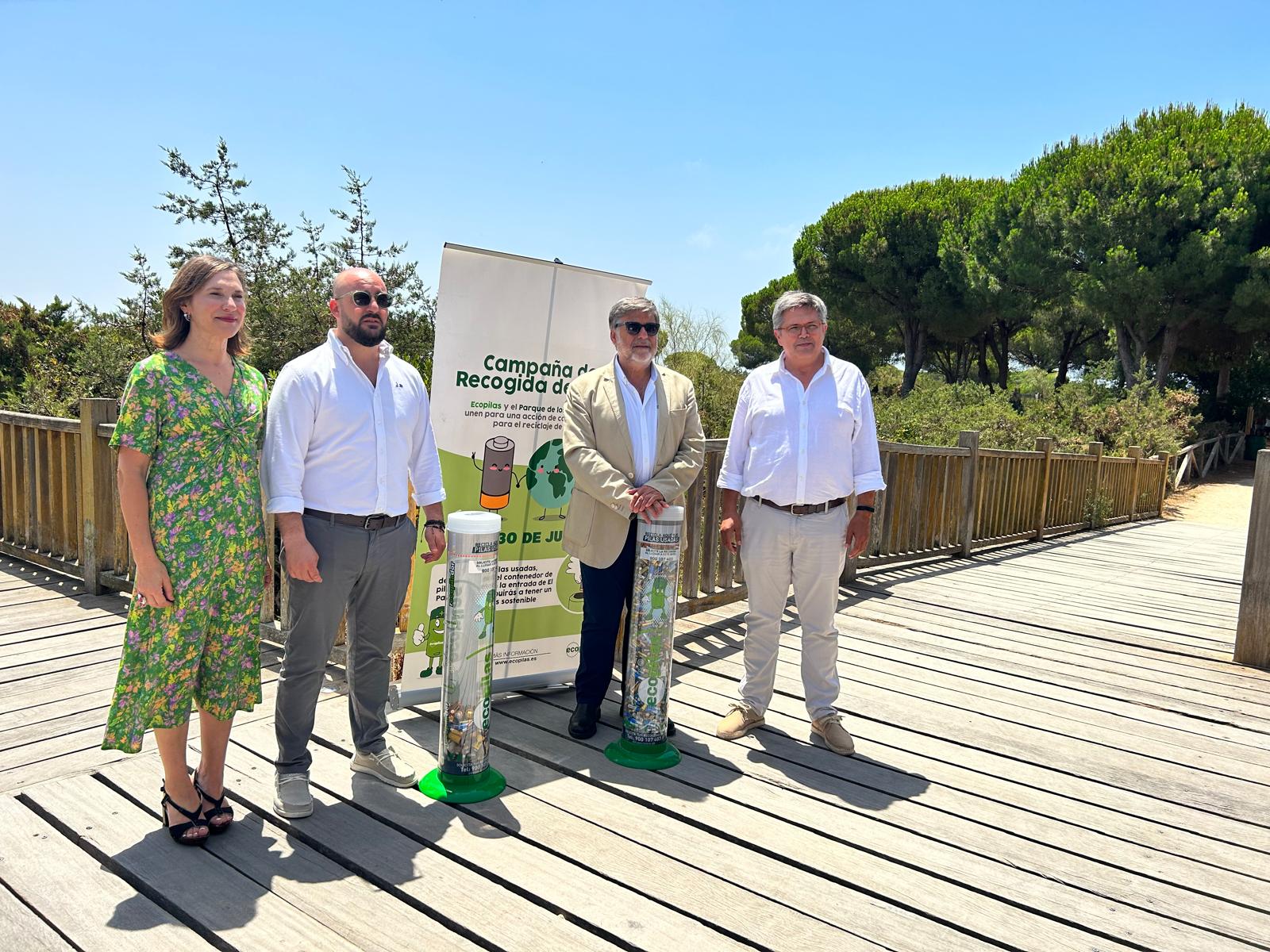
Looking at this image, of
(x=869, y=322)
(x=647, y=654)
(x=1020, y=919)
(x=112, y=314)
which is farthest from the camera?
(x=869, y=322)

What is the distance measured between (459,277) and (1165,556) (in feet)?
29.3

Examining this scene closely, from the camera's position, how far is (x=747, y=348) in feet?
146

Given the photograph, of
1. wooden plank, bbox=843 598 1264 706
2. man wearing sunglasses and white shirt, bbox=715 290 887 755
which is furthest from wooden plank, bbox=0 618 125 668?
wooden plank, bbox=843 598 1264 706

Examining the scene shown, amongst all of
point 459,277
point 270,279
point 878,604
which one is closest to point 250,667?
point 459,277

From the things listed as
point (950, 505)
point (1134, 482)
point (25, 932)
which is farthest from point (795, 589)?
point (1134, 482)

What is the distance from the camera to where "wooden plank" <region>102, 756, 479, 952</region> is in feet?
6.75

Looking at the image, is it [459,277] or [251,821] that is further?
[459,277]

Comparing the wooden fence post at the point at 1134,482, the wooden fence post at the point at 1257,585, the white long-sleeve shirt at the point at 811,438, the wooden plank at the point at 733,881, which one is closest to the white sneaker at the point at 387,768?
the wooden plank at the point at 733,881

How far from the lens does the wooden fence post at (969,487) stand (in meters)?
7.94

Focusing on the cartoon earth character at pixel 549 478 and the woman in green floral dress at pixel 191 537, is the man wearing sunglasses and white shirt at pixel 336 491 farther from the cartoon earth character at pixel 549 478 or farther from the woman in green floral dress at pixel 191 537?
the cartoon earth character at pixel 549 478

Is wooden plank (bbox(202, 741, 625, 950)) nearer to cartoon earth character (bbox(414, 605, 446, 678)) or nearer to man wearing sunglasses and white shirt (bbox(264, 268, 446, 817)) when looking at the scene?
man wearing sunglasses and white shirt (bbox(264, 268, 446, 817))

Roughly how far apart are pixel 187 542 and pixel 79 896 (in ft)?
3.06

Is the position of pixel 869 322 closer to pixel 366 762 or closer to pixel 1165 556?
pixel 1165 556

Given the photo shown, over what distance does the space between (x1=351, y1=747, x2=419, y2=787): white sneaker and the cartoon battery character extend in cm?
109
